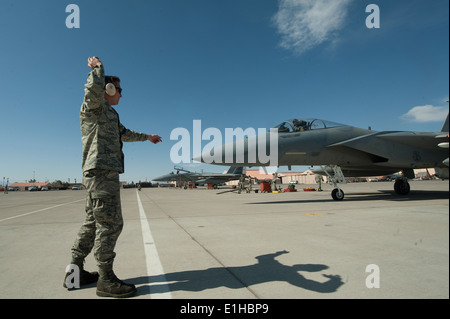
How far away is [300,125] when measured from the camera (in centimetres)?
1018

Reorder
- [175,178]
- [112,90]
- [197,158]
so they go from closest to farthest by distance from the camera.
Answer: [112,90] → [197,158] → [175,178]

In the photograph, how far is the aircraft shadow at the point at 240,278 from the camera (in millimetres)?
2379

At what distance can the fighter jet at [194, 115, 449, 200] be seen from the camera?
9543mm

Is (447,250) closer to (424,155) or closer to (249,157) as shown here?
(249,157)

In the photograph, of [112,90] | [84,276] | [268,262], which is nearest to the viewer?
[84,276]

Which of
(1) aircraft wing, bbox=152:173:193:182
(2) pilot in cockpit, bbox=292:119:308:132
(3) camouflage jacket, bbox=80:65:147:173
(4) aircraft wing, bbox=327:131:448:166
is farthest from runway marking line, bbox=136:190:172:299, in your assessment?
(1) aircraft wing, bbox=152:173:193:182

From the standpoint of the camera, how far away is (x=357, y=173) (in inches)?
550

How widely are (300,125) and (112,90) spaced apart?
8428mm

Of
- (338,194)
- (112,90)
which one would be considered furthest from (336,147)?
(112,90)

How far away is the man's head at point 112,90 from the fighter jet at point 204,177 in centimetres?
3416

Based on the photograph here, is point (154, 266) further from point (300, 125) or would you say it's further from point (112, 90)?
point (300, 125)

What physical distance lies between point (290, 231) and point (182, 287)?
2.79m

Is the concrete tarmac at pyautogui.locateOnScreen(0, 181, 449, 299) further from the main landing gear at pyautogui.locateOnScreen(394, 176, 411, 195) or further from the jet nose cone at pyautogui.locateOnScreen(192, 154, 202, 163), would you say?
the main landing gear at pyautogui.locateOnScreen(394, 176, 411, 195)

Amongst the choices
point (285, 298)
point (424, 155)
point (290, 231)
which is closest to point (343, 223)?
point (290, 231)
